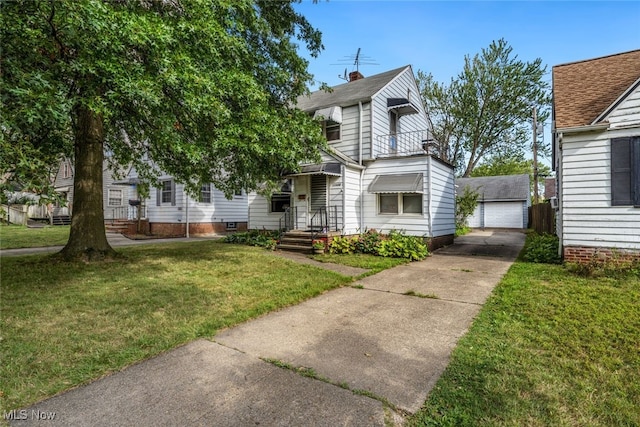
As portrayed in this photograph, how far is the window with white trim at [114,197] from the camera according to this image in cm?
2123

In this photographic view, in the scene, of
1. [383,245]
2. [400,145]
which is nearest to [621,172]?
[383,245]

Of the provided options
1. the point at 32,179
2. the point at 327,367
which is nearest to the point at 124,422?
the point at 327,367

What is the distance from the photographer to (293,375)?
9.80 feet

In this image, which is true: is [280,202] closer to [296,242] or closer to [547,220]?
[296,242]

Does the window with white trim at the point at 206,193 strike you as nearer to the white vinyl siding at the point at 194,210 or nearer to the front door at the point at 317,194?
the white vinyl siding at the point at 194,210

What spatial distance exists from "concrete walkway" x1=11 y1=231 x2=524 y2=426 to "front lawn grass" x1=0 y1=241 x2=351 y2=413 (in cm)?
30

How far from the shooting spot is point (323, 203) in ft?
40.6

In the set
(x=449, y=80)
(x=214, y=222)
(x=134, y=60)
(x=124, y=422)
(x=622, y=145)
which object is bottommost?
(x=124, y=422)

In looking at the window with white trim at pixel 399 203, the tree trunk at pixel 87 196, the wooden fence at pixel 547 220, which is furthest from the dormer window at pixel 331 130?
the wooden fence at pixel 547 220

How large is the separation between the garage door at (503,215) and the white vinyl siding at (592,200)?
20.9 metres

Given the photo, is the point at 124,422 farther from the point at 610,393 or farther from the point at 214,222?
the point at 214,222

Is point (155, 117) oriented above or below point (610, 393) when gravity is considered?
above

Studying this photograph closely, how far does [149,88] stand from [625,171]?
10.2m

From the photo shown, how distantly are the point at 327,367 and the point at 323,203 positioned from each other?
9.44 m
